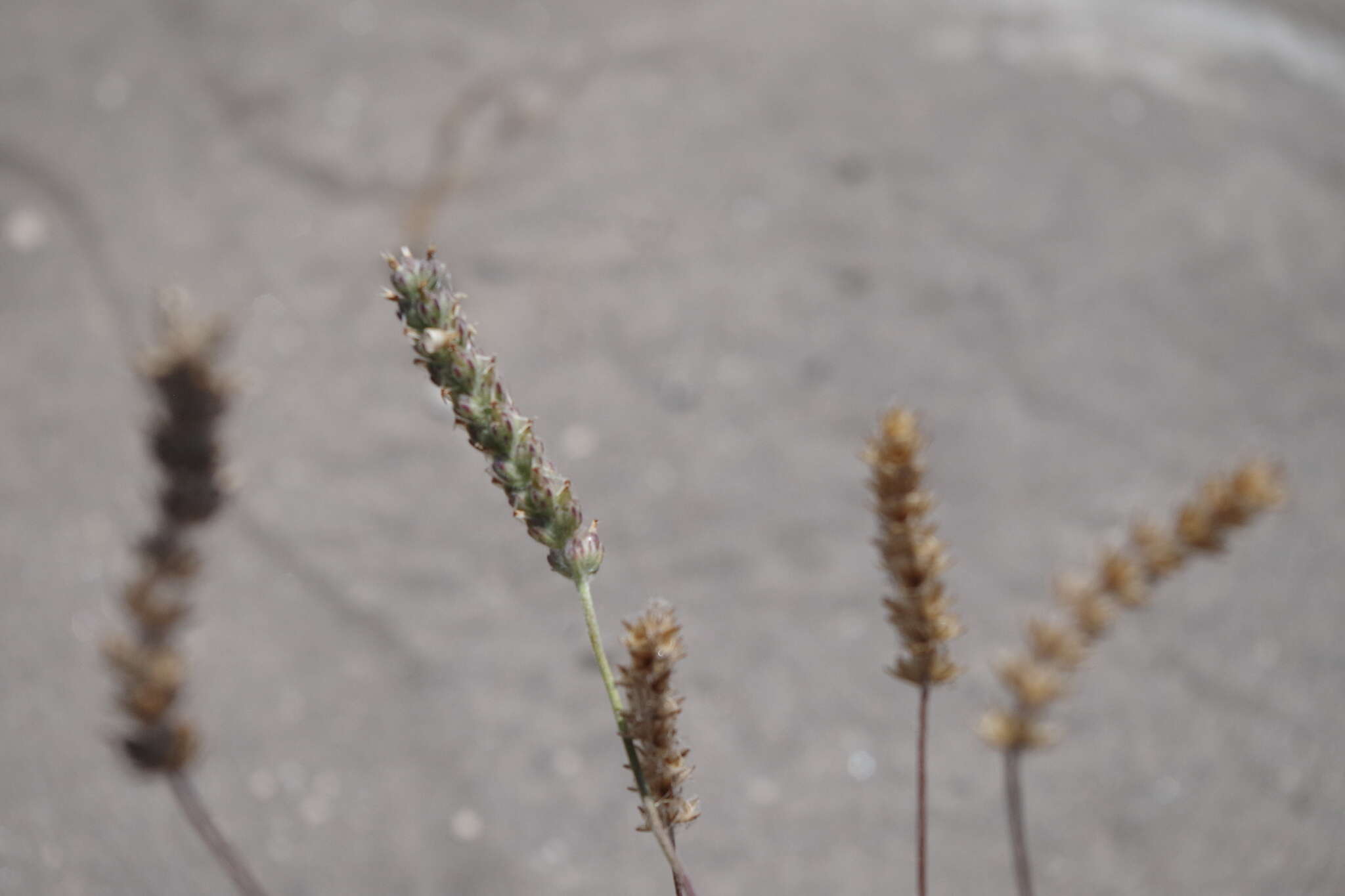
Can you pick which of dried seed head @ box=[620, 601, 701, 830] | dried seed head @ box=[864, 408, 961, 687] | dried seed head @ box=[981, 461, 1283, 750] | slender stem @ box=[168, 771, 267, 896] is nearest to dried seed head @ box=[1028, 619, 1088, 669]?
dried seed head @ box=[981, 461, 1283, 750]

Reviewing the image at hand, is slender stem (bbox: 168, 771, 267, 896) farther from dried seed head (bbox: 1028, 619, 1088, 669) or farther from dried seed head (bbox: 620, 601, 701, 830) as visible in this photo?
dried seed head (bbox: 1028, 619, 1088, 669)

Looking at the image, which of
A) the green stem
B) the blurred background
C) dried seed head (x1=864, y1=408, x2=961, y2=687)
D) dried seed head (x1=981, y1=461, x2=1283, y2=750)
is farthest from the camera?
the blurred background

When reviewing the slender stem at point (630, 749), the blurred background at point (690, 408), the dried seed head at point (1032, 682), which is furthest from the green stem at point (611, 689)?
the blurred background at point (690, 408)

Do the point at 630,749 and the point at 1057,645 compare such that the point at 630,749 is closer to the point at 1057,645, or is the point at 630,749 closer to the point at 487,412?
the point at 487,412

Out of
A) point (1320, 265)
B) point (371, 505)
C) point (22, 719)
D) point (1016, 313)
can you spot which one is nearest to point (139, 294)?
point (371, 505)

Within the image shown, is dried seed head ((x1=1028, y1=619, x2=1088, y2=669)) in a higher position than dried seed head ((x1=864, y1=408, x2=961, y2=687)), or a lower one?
higher

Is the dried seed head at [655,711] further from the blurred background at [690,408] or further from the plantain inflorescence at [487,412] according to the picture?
the blurred background at [690,408]
